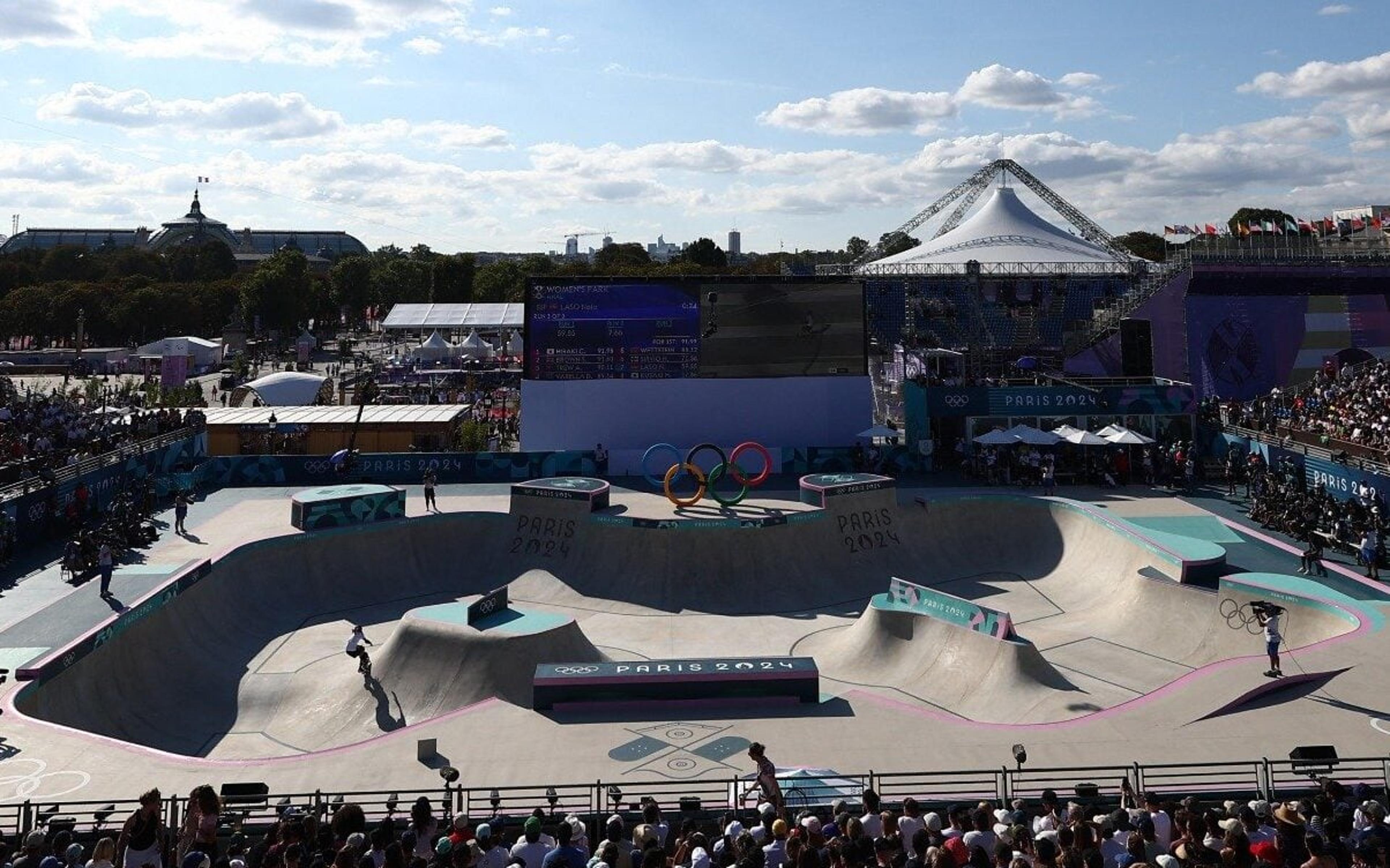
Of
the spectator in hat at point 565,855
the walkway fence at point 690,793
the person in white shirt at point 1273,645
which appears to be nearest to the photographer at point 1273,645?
the person in white shirt at point 1273,645

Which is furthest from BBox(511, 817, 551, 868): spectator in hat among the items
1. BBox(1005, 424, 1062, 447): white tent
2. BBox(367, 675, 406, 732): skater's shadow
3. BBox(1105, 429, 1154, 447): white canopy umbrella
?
BBox(1105, 429, 1154, 447): white canopy umbrella

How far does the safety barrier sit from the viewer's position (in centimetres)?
1173

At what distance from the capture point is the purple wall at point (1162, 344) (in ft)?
174

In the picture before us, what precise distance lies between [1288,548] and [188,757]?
26.8 m

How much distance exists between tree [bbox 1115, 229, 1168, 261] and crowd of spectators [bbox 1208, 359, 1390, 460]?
86.4 meters

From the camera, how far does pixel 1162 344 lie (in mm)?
54312

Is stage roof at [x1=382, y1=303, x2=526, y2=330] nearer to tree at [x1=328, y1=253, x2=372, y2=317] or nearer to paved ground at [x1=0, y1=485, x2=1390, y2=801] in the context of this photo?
paved ground at [x1=0, y1=485, x2=1390, y2=801]

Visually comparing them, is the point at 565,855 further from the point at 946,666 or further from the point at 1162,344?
the point at 1162,344

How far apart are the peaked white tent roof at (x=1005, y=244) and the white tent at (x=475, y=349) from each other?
30.5 meters

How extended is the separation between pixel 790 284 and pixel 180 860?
1273 inches

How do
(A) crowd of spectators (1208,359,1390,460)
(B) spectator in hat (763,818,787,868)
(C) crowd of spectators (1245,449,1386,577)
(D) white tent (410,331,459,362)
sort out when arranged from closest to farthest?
(B) spectator in hat (763,818,787,868), (C) crowd of spectators (1245,449,1386,577), (A) crowd of spectators (1208,359,1390,460), (D) white tent (410,331,459,362)

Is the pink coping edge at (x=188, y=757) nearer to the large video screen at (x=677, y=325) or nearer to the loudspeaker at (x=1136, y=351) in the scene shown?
the large video screen at (x=677, y=325)

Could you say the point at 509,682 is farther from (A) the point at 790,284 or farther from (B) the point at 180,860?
(A) the point at 790,284

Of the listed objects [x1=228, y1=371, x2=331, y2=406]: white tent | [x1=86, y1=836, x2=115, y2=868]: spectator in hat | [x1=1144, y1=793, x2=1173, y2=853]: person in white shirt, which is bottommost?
[x1=1144, y1=793, x2=1173, y2=853]: person in white shirt
